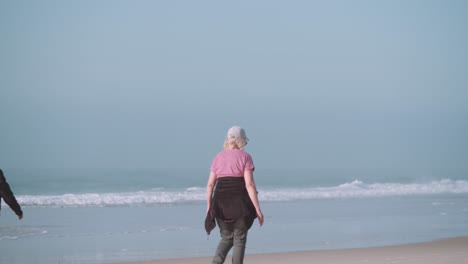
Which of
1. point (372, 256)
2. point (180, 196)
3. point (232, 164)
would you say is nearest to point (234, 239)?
point (232, 164)

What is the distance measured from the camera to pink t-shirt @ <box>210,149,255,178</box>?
294 inches

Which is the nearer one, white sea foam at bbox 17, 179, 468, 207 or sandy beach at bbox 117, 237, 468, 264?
sandy beach at bbox 117, 237, 468, 264

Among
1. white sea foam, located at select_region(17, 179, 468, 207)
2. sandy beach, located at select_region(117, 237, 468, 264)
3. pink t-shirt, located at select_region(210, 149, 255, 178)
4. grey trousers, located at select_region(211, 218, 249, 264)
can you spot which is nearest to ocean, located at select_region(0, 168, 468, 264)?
white sea foam, located at select_region(17, 179, 468, 207)

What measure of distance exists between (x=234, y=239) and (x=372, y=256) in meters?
3.58

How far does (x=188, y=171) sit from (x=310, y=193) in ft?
49.7

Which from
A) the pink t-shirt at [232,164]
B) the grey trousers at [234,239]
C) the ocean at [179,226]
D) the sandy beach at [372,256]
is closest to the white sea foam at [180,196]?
the ocean at [179,226]

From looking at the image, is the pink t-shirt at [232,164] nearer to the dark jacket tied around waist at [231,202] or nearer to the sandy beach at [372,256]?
the dark jacket tied around waist at [231,202]

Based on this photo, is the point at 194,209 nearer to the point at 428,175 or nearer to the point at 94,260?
the point at 94,260

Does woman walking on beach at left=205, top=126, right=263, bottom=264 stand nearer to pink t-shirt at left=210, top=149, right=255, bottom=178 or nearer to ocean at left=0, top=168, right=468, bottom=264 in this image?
pink t-shirt at left=210, top=149, right=255, bottom=178

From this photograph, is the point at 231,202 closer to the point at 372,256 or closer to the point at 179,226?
the point at 372,256

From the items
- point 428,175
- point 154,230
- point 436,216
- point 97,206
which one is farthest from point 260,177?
point 154,230

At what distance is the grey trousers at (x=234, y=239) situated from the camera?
7.52 metres

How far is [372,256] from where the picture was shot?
10602mm

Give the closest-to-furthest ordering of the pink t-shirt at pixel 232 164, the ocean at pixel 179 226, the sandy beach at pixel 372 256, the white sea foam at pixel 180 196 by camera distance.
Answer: the pink t-shirt at pixel 232 164
the sandy beach at pixel 372 256
the ocean at pixel 179 226
the white sea foam at pixel 180 196
